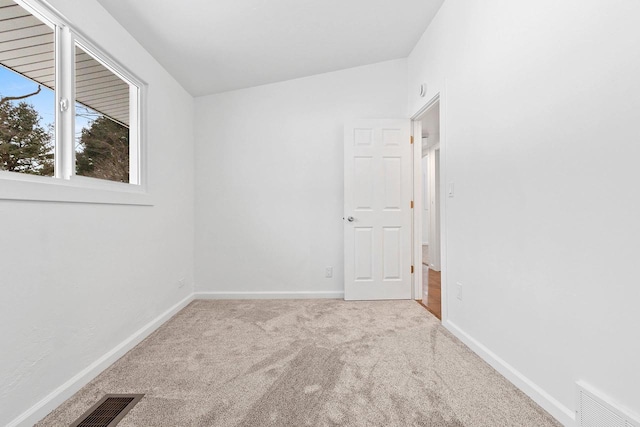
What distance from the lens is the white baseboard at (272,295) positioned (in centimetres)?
359

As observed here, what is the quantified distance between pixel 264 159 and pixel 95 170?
1.81m

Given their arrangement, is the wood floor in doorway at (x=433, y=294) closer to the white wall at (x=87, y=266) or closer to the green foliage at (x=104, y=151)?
the white wall at (x=87, y=266)

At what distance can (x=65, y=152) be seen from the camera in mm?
1808

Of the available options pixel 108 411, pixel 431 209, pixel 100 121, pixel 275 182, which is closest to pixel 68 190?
pixel 100 121

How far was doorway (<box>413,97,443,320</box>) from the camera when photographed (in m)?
3.44

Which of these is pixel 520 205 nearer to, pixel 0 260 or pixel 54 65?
pixel 0 260

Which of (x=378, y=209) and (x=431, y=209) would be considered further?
(x=431, y=209)

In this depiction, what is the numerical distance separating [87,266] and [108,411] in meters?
0.83

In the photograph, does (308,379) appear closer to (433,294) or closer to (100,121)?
(100,121)

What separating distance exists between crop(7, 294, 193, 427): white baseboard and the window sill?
39.6 inches

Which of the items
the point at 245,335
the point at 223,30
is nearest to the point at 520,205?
the point at 245,335

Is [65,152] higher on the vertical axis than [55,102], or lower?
lower

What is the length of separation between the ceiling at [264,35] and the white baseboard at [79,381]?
7.60ft

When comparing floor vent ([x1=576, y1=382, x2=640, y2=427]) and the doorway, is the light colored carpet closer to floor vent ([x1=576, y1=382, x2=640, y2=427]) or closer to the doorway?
floor vent ([x1=576, y1=382, x2=640, y2=427])
